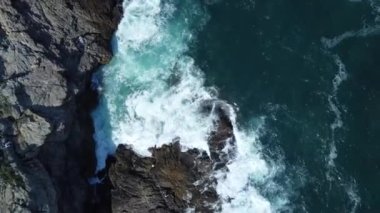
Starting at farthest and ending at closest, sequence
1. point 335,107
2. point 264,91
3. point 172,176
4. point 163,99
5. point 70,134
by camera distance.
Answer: point 163,99, point 264,91, point 335,107, point 70,134, point 172,176

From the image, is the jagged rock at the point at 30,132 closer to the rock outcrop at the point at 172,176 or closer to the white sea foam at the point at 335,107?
the rock outcrop at the point at 172,176

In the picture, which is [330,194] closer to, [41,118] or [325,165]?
[325,165]

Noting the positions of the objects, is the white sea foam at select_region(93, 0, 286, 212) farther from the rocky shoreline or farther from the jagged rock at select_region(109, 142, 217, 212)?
the jagged rock at select_region(109, 142, 217, 212)

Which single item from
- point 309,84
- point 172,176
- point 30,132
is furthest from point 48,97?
point 309,84

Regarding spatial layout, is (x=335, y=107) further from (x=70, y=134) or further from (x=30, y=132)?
(x=30, y=132)

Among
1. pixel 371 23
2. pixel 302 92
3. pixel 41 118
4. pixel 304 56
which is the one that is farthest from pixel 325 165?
pixel 41 118

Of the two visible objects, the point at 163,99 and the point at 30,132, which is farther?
the point at 163,99
